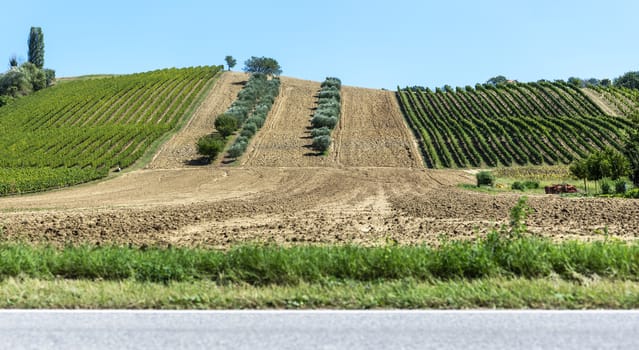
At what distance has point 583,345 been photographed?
4934 mm

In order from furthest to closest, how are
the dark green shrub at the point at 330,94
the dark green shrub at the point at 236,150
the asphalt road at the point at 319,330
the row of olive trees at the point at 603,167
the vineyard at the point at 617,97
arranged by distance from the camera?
the dark green shrub at the point at 330,94
the vineyard at the point at 617,97
the dark green shrub at the point at 236,150
the row of olive trees at the point at 603,167
the asphalt road at the point at 319,330

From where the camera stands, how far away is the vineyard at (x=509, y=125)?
5134 centimetres

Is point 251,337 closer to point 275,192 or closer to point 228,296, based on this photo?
point 228,296

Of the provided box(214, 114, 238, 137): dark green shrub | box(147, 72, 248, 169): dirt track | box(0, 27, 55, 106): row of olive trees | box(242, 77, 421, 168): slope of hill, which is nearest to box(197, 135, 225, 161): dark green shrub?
box(147, 72, 248, 169): dirt track

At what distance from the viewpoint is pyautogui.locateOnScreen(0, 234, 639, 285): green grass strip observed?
795cm

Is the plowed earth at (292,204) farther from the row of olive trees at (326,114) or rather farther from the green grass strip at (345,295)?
the green grass strip at (345,295)

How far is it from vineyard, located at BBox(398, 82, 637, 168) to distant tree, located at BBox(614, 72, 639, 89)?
45183 millimetres

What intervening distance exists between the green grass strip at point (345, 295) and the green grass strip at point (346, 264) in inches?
18.0

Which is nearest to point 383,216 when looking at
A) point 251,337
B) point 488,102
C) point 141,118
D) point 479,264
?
point 479,264

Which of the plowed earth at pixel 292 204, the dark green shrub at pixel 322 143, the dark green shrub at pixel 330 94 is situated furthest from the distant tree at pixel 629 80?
the dark green shrub at pixel 322 143

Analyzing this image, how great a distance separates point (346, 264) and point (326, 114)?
5882cm

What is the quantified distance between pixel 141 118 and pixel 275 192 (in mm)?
42400

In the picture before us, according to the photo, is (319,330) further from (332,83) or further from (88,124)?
(332,83)

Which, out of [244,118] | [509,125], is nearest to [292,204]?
[244,118]
